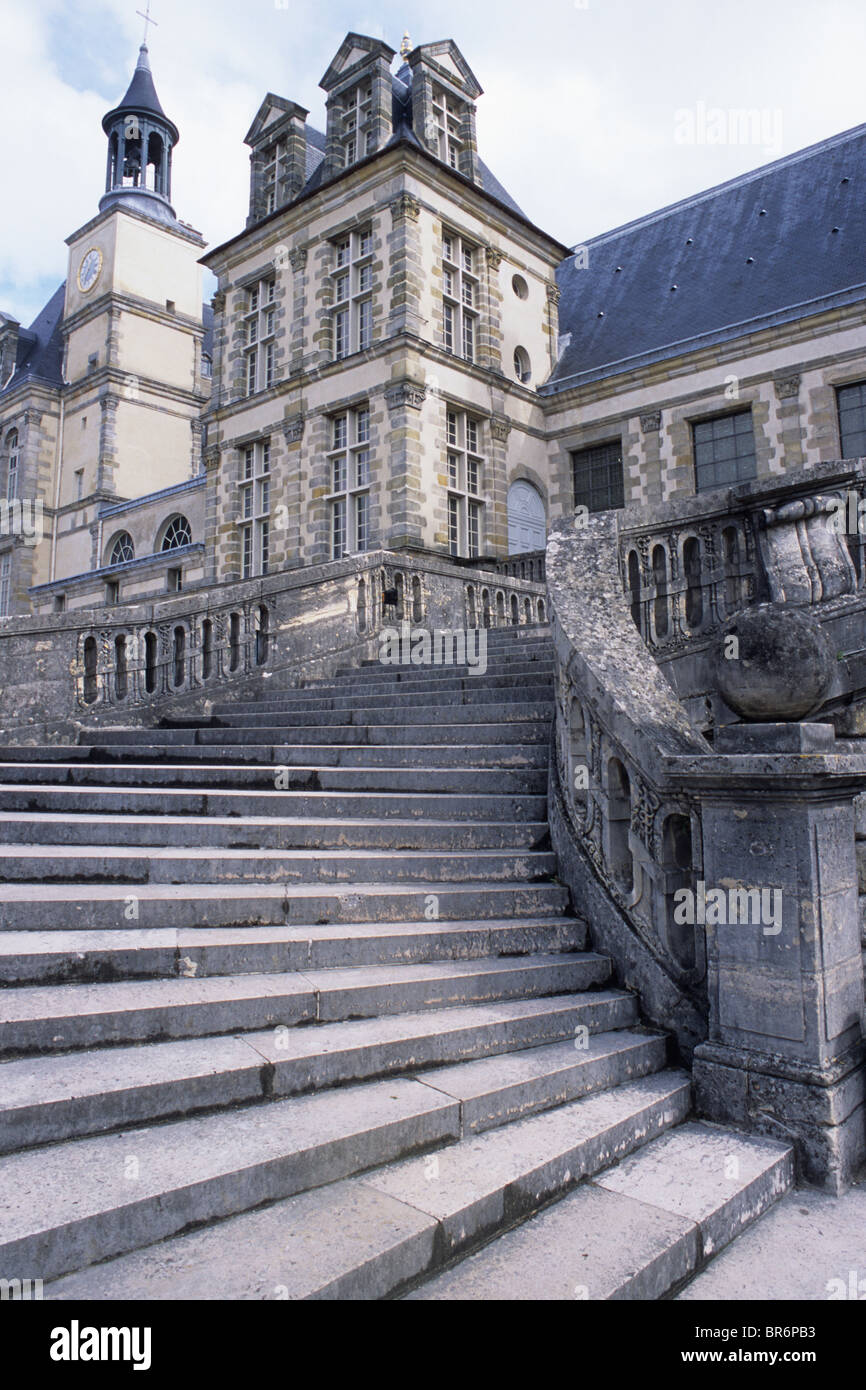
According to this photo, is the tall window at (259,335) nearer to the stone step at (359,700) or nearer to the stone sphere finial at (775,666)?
the stone step at (359,700)

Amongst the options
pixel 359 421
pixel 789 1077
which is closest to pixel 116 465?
pixel 359 421

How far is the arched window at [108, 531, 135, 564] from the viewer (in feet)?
96.4

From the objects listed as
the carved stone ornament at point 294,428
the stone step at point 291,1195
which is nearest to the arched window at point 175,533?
the carved stone ornament at point 294,428

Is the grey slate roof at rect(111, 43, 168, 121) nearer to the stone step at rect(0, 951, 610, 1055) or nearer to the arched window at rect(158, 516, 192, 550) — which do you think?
the arched window at rect(158, 516, 192, 550)

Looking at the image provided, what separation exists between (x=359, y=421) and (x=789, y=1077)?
16774 millimetres

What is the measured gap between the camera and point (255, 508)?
2017 cm

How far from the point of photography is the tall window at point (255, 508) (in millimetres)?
20000

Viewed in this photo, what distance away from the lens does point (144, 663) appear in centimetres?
855

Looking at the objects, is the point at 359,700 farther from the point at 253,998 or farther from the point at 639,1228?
the point at 639,1228

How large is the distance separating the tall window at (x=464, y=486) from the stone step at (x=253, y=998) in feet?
47.8

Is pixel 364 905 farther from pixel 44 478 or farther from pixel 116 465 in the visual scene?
pixel 44 478

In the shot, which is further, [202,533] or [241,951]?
[202,533]

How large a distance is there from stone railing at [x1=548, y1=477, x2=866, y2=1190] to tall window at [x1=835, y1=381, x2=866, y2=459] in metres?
14.2

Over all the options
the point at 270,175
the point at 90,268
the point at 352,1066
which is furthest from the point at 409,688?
the point at 90,268
